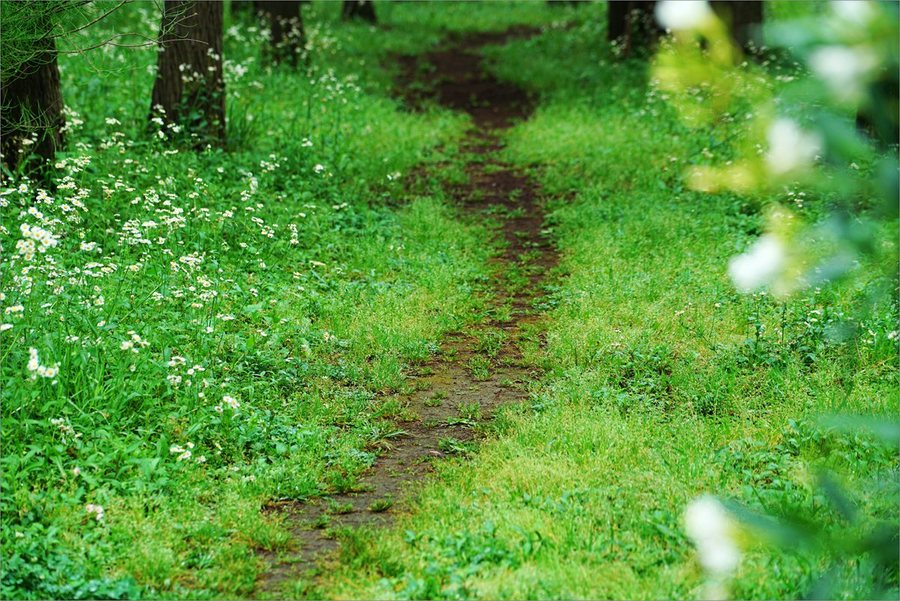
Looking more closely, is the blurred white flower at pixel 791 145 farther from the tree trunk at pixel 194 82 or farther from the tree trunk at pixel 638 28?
the tree trunk at pixel 638 28

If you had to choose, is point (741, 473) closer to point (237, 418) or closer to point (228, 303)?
point (237, 418)

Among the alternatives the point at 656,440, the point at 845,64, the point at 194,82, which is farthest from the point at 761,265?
the point at 194,82

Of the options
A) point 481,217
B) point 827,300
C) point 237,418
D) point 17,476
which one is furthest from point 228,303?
point 827,300

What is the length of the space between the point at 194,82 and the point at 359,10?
15799 mm

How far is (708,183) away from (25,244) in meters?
3.93

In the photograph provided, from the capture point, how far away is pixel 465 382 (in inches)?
244

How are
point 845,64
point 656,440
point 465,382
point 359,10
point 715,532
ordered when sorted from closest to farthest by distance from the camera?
point 845,64
point 715,532
point 656,440
point 465,382
point 359,10

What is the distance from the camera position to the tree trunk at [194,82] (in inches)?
377

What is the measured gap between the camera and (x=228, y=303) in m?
6.54

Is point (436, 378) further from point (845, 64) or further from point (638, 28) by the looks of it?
point (638, 28)

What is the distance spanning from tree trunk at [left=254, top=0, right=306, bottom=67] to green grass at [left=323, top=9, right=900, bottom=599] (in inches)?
337

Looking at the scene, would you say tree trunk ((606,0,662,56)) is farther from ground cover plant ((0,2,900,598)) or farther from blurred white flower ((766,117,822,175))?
blurred white flower ((766,117,822,175))

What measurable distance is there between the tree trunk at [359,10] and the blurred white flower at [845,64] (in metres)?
23.7

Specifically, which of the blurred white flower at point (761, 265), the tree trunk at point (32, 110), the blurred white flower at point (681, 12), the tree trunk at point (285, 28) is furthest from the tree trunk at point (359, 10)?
the blurred white flower at point (761, 265)
